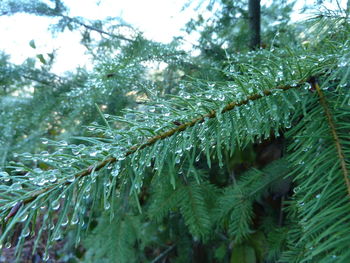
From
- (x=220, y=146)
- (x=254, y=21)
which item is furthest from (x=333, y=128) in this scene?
(x=254, y=21)

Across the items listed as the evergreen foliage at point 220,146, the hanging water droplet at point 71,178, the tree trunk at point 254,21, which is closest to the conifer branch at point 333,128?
the evergreen foliage at point 220,146

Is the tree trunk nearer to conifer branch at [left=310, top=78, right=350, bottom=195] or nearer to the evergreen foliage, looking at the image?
the evergreen foliage

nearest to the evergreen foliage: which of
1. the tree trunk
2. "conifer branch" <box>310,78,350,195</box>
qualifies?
"conifer branch" <box>310,78,350,195</box>

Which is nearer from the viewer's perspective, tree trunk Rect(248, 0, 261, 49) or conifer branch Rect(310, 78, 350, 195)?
conifer branch Rect(310, 78, 350, 195)

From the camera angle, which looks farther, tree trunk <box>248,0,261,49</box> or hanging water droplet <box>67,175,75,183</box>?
tree trunk <box>248,0,261,49</box>

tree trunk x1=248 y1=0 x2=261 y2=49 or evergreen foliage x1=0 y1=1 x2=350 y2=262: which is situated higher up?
tree trunk x1=248 y1=0 x2=261 y2=49

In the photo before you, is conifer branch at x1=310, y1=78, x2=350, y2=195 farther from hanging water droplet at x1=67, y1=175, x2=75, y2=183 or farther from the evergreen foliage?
hanging water droplet at x1=67, y1=175, x2=75, y2=183

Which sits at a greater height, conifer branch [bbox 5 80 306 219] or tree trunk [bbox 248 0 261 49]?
tree trunk [bbox 248 0 261 49]

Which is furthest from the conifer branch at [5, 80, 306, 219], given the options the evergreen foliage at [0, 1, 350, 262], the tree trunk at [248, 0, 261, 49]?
the tree trunk at [248, 0, 261, 49]

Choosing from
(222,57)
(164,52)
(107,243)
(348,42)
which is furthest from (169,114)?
(107,243)

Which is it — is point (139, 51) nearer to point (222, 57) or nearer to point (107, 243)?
point (222, 57)

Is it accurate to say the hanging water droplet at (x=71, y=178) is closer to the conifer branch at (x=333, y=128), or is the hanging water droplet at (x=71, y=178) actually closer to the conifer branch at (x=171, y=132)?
the conifer branch at (x=171, y=132)

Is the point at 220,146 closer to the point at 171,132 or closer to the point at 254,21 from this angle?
the point at 171,132
